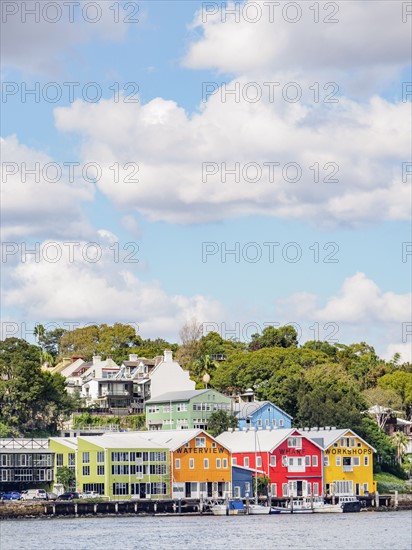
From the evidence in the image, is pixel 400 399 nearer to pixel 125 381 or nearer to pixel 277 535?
pixel 125 381

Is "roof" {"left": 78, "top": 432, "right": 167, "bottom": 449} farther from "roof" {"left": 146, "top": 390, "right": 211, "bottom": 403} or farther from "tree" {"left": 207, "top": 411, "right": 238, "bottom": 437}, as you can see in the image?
"roof" {"left": 146, "top": 390, "right": 211, "bottom": 403}

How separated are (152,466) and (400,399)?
171ft

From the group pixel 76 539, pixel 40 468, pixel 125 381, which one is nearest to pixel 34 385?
pixel 40 468

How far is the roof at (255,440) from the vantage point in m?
115

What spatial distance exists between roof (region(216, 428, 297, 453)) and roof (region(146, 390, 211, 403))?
431 inches

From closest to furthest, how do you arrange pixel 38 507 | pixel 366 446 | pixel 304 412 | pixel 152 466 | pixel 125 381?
pixel 38 507, pixel 152 466, pixel 366 446, pixel 304 412, pixel 125 381

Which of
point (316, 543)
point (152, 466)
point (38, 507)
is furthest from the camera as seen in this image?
point (152, 466)

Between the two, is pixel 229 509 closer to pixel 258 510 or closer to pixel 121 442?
pixel 258 510

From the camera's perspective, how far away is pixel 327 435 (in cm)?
12075

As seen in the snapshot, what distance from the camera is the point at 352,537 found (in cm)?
8594

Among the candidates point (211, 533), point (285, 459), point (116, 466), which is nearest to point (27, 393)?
point (116, 466)

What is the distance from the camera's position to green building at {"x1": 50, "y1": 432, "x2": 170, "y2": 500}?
10788 centimetres

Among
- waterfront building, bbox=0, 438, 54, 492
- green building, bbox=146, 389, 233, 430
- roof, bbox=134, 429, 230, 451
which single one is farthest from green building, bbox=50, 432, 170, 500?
green building, bbox=146, 389, 233, 430

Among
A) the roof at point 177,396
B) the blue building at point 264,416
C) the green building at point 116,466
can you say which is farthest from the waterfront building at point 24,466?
the blue building at point 264,416
